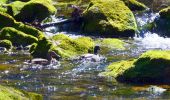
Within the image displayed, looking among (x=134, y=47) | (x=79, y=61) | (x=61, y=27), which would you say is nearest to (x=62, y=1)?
(x=61, y=27)

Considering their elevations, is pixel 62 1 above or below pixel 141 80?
above

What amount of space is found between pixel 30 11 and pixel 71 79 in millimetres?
11452

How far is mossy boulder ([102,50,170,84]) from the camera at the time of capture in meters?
15.7

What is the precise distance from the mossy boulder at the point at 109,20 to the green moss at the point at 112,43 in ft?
4.99

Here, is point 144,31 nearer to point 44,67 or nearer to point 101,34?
point 101,34

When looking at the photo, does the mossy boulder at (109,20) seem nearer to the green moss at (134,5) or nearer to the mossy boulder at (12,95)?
the green moss at (134,5)

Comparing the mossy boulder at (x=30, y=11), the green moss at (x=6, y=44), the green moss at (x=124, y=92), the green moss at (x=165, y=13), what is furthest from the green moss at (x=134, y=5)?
the green moss at (x=124, y=92)

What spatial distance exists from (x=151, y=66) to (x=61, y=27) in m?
12.2

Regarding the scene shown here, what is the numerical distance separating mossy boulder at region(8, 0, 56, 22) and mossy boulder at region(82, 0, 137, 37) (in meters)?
2.47

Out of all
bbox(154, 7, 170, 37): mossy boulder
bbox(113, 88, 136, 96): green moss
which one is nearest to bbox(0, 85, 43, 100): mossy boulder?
Result: bbox(113, 88, 136, 96): green moss

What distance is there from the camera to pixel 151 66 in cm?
1591

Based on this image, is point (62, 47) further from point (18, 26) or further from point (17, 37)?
point (18, 26)

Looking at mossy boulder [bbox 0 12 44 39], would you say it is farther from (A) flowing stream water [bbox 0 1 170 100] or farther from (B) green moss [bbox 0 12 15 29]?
(A) flowing stream water [bbox 0 1 170 100]

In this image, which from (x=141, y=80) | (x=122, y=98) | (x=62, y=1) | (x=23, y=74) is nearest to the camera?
(x=122, y=98)
